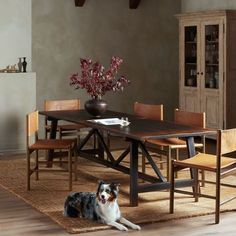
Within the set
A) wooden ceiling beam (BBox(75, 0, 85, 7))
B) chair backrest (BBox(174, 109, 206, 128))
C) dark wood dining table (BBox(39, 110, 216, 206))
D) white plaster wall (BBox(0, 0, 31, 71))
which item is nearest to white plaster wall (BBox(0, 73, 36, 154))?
white plaster wall (BBox(0, 0, 31, 71))

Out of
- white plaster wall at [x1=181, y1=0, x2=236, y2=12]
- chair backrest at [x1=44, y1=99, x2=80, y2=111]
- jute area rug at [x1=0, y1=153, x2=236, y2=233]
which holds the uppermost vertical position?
white plaster wall at [x1=181, y1=0, x2=236, y2=12]

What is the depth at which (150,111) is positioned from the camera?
274 inches

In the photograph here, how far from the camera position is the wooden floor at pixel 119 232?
470 cm

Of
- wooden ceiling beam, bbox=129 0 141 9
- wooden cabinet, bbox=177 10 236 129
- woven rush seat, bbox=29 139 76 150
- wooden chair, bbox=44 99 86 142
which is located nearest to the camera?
woven rush seat, bbox=29 139 76 150

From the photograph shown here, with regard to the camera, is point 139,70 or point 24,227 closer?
point 24,227

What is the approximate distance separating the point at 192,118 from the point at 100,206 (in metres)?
1.68

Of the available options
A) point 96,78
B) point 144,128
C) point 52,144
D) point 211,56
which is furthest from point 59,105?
point 211,56

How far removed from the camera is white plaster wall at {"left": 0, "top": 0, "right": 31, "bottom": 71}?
8.52m

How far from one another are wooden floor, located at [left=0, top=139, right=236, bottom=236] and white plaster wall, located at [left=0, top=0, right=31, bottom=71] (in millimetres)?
3674

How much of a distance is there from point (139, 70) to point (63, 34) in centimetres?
152

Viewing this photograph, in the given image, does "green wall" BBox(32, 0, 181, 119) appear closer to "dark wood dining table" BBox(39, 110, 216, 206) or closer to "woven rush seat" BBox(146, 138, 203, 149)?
"dark wood dining table" BBox(39, 110, 216, 206)

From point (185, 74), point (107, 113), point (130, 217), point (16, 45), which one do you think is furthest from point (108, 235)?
point (185, 74)

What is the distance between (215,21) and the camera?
28.9 ft

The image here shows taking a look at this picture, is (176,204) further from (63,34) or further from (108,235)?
(63,34)
